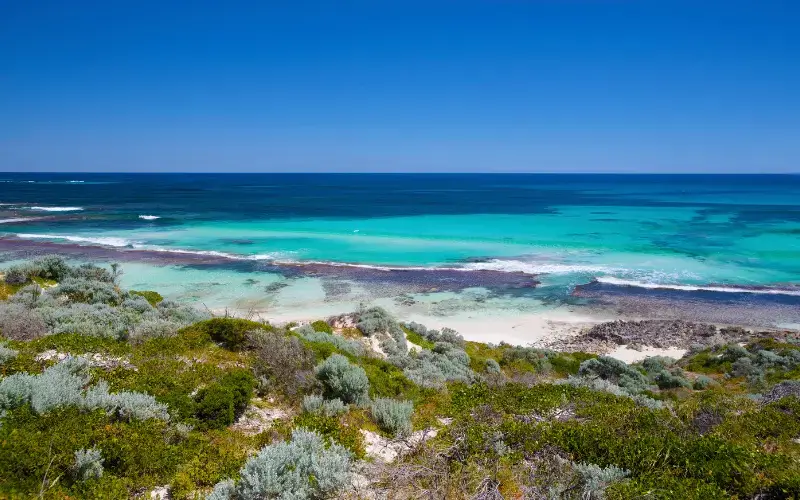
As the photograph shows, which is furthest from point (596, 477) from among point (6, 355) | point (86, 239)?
point (86, 239)

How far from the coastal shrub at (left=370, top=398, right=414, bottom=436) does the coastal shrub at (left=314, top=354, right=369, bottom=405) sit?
0.40 metres

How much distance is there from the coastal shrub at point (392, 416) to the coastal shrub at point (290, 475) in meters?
1.47

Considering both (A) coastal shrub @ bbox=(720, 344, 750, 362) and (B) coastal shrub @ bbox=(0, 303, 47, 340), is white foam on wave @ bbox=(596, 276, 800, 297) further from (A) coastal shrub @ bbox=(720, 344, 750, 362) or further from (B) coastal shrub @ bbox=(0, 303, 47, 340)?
(B) coastal shrub @ bbox=(0, 303, 47, 340)

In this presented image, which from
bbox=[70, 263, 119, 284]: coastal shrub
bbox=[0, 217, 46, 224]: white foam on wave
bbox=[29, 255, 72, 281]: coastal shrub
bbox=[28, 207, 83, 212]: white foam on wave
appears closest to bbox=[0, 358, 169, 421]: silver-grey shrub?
bbox=[70, 263, 119, 284]: coastal shrub

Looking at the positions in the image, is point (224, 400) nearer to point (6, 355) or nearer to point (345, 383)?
point (345, 383)

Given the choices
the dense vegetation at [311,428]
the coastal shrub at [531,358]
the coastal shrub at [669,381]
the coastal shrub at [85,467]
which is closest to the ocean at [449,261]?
the coastal shrub at [531,358]

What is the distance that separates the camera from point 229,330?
10078 mm

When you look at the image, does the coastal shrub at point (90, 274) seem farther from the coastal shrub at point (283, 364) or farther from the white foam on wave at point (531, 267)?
the white foam on wave at point (531, 267)

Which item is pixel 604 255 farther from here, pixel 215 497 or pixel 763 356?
pixel 215 497

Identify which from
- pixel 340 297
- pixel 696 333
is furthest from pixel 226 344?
pixel 696 333

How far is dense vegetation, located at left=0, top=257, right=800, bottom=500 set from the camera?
473 centimetres

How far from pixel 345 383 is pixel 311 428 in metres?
1.60

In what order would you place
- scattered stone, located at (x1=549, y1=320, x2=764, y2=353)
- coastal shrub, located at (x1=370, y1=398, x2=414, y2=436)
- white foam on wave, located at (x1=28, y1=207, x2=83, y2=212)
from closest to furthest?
coastal shrub, located at (x1=370, y1=398, x2=414, y2=436) < scattered stone, located at (x1=549, y1=320, x2=764, y2=353) < white foam on wave, located at (x1=28, y1=207, x2=83, y2=212)

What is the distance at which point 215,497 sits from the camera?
4438 millimetres
